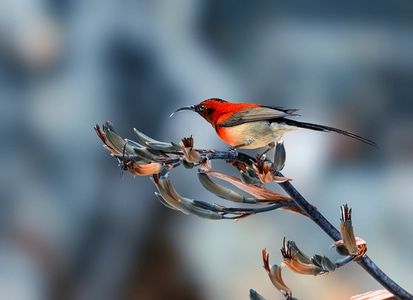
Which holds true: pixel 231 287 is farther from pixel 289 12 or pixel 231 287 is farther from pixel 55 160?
pixel 289 12

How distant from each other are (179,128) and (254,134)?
93 centimetres

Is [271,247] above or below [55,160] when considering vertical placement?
below

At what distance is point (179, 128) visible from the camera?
1.56 m

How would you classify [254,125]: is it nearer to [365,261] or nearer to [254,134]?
[254,134]

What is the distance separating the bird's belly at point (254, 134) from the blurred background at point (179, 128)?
80cm

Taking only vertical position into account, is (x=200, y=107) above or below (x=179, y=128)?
below

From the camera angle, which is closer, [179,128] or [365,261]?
[365,261]

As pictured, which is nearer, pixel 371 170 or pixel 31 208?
pixel 371 170

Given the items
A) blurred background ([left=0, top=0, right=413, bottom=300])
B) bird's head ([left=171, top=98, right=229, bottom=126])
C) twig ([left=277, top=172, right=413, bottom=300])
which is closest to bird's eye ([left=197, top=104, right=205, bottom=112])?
bird's head ([left=171, top=98, right=229, bottom=126])

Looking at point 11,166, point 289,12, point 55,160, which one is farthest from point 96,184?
point 289,12

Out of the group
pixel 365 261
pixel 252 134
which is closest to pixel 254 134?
pixel 252 134

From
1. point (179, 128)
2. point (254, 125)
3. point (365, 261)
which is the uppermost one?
point (179, 128)

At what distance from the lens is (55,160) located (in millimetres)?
1663

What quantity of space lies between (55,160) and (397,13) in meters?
0.96
